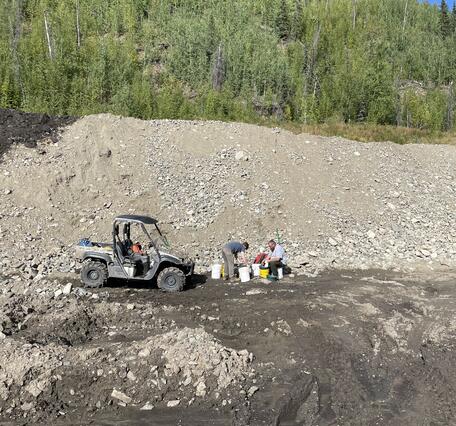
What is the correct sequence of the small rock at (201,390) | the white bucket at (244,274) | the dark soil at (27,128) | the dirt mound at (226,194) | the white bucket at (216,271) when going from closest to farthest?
the small rock at (201,390), the white bucket at (244,274), the white bucket at (216,271), the dirt mound at (226,194), the dark soil at (27,128)

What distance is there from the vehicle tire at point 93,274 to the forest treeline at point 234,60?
89.6 ft

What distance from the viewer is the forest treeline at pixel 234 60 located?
41.0 metres

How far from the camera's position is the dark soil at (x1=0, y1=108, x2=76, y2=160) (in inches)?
708

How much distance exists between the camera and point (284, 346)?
834 cm

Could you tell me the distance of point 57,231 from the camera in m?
14.6

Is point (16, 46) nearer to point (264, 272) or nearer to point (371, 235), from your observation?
point (371, 235)

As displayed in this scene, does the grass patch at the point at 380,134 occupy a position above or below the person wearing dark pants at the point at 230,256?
above

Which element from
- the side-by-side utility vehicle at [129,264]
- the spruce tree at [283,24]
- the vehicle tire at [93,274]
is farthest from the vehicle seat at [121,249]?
the spruce tree at [283,24]

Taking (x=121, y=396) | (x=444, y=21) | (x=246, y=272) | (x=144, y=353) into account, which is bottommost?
(x=121, y=396)

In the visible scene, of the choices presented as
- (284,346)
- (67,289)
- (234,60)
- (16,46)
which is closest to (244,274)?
(284,346)

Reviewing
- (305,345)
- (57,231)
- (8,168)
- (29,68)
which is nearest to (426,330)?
(305,345)

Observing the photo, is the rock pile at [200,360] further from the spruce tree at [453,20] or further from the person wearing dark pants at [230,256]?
the spruce tree at [453,20]

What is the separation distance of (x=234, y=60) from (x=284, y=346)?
153 ft

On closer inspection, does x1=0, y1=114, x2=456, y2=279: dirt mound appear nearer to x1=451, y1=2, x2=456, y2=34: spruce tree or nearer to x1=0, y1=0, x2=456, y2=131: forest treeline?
x1=0, y1=0, x2=456, y2=131: forest treeline
